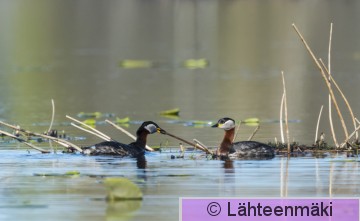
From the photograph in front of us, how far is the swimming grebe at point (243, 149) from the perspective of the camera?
19.7 metres

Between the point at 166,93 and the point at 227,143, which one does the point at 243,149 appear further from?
the point at 166,93

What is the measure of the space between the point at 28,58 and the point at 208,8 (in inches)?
2285

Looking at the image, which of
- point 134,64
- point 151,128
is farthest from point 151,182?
point 134,64

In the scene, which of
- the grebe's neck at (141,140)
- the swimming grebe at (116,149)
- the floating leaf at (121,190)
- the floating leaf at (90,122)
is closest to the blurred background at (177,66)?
the floating leaf at (90,122)

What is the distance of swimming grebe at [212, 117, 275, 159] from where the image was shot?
19703 millimetres

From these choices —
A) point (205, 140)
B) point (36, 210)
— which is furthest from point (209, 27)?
point (36, 210)

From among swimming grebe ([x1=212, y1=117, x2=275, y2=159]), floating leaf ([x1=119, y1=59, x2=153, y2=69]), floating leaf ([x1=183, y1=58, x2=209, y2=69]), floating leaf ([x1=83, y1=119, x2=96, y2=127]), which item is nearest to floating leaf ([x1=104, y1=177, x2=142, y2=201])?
swimming grebe ([x1=212, y1=117, x2=275, y2=159])

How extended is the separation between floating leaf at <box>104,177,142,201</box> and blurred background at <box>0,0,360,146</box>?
743cm

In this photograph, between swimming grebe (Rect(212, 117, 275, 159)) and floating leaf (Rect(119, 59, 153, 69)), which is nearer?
swimming grebe (Rect(212, 117, 275, 159))

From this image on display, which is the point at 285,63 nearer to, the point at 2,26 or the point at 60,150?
the point at 60,150

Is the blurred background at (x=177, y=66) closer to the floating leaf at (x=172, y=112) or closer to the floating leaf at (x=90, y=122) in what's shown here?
the floating leaf at (x=172, y=112)

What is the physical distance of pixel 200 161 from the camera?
19.6m

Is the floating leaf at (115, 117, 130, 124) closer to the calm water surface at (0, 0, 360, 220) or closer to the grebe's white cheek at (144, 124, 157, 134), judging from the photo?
the calm water surface at (0, 0, 360, 220)

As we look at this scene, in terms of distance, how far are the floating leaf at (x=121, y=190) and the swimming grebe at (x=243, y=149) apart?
4595 millimetres
